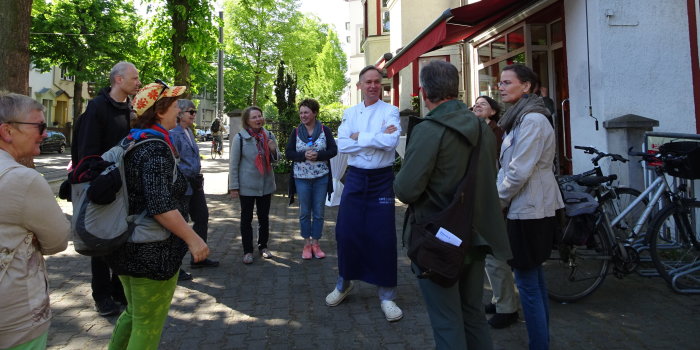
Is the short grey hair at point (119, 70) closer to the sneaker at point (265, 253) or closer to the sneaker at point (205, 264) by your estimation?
the sneaker at point (205, 264)

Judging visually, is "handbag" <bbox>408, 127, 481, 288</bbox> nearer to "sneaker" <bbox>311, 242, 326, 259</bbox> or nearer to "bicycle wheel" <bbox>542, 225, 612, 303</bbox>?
"bicycle wheel" <bbox>542, 225, 612, 303</bbox>

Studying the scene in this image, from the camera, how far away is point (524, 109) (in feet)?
11.3

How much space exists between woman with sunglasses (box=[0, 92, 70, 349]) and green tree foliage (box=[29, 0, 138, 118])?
31570 millimetres

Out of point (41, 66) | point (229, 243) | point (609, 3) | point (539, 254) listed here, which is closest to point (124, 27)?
point (41, 66)

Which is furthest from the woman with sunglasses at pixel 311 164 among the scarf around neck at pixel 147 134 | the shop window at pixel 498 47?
the shop window at pixel 498 47

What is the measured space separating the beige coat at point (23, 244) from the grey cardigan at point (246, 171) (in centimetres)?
398

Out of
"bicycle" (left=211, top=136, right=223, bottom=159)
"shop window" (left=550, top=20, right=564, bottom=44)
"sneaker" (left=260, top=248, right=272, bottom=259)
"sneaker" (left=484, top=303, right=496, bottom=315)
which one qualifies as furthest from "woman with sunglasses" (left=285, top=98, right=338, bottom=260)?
"bicycle" (left=211, top=136, right=223, bottom=159)

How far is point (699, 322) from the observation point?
4078 millimetres

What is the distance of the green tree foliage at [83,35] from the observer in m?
30.2

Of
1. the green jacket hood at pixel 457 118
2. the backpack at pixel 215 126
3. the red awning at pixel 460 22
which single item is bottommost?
the green jacket hood at pixel 457 118

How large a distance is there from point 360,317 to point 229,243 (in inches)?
137

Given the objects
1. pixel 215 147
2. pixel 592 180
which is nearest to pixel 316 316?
pixel 592 180

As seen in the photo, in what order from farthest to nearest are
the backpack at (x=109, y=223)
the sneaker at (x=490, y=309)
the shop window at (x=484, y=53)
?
the shop window at (x=484, y=53) → the sneaker at (x=490, y=309) → the backpack at (x=109, y=223)

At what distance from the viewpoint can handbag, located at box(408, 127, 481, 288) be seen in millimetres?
2551
